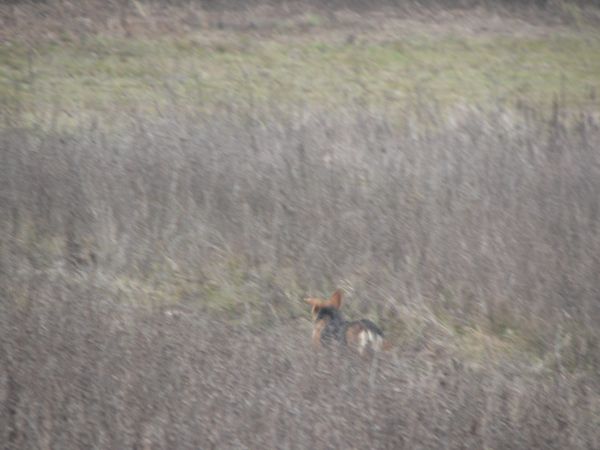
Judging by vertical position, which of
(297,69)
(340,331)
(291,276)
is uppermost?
(340,331)

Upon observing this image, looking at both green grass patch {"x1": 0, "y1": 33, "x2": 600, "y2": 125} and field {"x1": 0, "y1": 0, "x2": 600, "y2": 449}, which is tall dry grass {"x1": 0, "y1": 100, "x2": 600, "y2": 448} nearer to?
field {"x1": 0, "y1": 0, "x2": 600, "y2": 449}

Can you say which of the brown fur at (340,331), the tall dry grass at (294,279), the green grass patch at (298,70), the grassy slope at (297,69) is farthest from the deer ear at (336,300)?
the green grass patch at (298,70)

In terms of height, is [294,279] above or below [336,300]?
below

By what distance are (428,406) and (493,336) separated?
1845 millimetres

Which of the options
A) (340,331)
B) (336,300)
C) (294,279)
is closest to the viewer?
(340,331)

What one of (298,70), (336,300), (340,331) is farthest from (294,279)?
(298,70)

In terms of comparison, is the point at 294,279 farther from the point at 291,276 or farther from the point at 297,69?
the point at 297,69

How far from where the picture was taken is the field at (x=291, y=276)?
3613 mm

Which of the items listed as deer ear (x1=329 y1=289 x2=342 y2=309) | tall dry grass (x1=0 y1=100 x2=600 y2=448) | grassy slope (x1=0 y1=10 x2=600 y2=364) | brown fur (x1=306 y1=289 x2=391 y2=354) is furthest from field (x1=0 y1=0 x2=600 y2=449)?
grassy slope (x1=0 y1=10 x2=600 y2=364)

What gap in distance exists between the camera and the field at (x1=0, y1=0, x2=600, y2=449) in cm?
361

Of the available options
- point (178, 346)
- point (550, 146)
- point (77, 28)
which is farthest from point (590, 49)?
point (178, 346)

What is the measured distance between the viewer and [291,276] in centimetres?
594

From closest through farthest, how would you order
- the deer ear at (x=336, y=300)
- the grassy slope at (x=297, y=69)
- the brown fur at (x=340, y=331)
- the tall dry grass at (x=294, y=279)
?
the tall dry grass at (x=294, y=279)
the brown fur at (x=340, y=331)
the deer ear at (x=336, y=300)
the grassy slope at (x=297, y=69)

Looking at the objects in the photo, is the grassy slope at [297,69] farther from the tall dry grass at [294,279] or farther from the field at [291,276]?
the tall dry grass at [294,279]
